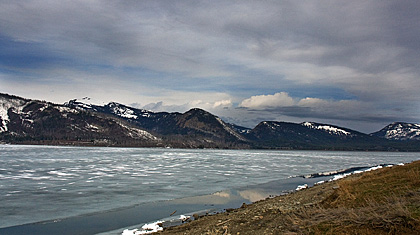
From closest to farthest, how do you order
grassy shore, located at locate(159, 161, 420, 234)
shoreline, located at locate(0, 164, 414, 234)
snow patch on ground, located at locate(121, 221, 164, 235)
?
1. grassy shore, located at locate(159, 161, 420, 234)
2. snow patch on ground, located at locate(121, 221, 164, 235)
3. shoreline, located at locate(0, 164, 414, 234)

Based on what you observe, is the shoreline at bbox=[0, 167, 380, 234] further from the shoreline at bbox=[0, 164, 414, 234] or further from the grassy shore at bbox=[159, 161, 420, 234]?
the grassy shore at bbox=[159, 161, 420, 234]

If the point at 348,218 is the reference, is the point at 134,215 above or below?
below

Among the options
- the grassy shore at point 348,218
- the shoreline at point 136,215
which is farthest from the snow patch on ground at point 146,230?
the grassy shore at point 348,218

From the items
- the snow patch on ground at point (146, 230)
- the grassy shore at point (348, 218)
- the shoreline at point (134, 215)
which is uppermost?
the grassy shore at point (348, 218)

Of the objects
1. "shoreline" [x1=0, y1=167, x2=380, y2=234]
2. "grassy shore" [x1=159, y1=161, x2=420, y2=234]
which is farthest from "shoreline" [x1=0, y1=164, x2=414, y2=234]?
"grassy shore" [x1=159, y1=161, x2=420, y2=234]

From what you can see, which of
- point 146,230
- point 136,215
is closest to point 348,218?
point 146,230

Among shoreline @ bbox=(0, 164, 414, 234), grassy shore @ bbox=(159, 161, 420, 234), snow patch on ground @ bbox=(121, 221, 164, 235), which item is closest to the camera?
grassy shore @ bbox=(159, 161, 420, 234)

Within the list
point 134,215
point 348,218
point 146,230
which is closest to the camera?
point 348,218

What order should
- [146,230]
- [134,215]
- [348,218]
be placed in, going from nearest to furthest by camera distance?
[348,218] → [146,230] → [134,215]

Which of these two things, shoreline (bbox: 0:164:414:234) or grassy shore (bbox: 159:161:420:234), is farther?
shoreline (bbox: 0:164:414:234)

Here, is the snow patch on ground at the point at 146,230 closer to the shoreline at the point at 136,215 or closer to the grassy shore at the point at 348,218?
the shoreline at the point at 136,215

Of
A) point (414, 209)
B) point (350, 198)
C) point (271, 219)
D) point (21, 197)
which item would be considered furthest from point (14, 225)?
point (414, 209)

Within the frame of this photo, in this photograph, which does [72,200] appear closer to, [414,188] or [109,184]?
[109,184]

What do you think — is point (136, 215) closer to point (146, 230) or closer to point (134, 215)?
point (134, 215)
